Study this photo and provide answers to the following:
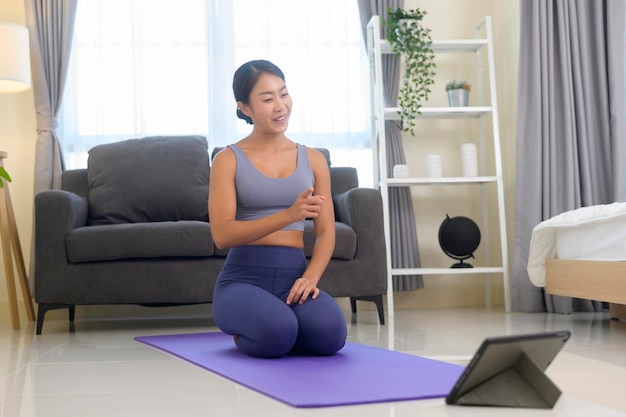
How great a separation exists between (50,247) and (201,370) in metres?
1.50

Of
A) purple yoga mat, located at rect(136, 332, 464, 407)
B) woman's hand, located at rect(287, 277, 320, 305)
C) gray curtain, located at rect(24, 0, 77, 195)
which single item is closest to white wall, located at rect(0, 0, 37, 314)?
gray curtain, located at rect(24, 0, 77, 195)

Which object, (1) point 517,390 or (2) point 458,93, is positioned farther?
(2) point 458,93

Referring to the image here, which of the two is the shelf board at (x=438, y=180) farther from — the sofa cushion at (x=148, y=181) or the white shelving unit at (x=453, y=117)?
the sofa cushion at (x=148, y=181)

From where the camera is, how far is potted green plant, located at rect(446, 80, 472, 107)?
14.5 feet

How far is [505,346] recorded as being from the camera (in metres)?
1.44

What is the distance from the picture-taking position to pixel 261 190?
92.7 inches

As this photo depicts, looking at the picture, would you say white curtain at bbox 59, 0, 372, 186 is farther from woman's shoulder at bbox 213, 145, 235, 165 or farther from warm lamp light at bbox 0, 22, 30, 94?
woman's shoulder at bbox 213, 145, 235, 165

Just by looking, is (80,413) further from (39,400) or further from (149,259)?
(149,259)

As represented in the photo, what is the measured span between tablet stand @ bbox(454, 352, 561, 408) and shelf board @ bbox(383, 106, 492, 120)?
2.83 meters

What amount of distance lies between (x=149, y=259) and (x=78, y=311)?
4.01 ft

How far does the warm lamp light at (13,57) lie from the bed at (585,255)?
2597 millimetres

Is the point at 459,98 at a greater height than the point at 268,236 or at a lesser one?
greater

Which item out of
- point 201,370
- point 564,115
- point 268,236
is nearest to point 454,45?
point 564,115

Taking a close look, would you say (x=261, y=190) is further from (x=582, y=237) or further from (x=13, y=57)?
(x=13, y=57)
